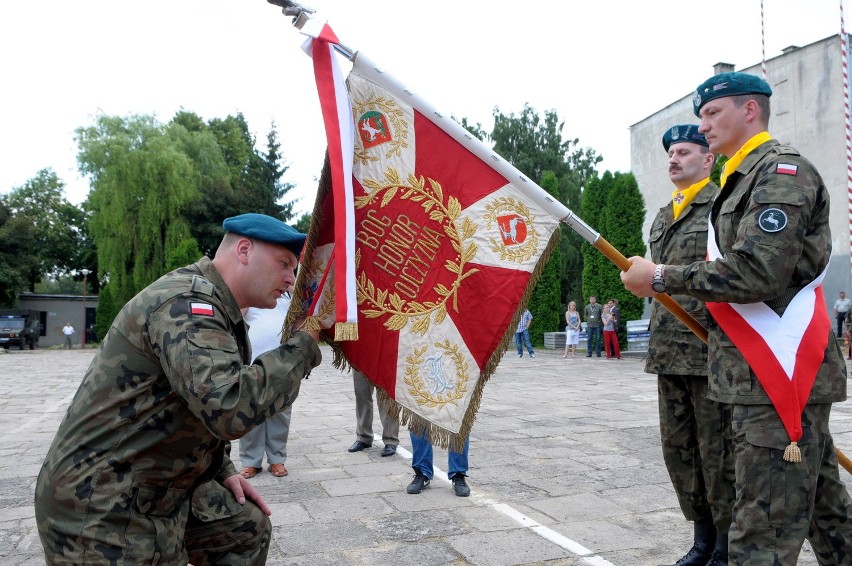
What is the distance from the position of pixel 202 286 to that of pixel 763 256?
1.94 m

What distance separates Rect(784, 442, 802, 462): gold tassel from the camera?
8.54ft

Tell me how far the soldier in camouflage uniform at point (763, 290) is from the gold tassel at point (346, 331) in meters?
1.13

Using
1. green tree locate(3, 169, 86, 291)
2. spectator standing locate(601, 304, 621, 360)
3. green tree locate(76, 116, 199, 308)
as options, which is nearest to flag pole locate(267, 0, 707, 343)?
spectator standing locate(601, 304, 621, 360)

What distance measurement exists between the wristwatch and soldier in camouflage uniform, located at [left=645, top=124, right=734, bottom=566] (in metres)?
0.70

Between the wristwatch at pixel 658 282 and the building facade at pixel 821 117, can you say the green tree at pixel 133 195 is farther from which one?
the wristwatch at pixel 658 282

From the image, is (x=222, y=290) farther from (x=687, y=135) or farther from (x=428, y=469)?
(x=428, y=469)

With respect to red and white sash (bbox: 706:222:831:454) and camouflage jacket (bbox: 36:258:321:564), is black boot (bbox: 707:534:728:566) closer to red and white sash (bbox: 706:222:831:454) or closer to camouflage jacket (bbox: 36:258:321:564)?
red and white sash (bbox: 706:222:831:454)

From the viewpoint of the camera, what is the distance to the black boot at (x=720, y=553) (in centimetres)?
357

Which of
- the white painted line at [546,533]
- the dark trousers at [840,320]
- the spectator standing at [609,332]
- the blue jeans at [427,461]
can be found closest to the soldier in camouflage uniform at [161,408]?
the white painted line at [546,533]

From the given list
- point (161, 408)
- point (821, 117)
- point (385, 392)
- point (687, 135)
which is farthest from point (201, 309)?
point (821, 117)

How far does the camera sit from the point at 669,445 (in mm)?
3797

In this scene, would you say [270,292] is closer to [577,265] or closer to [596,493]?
[596,493]

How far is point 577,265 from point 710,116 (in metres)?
39.7

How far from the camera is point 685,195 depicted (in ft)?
12.7
